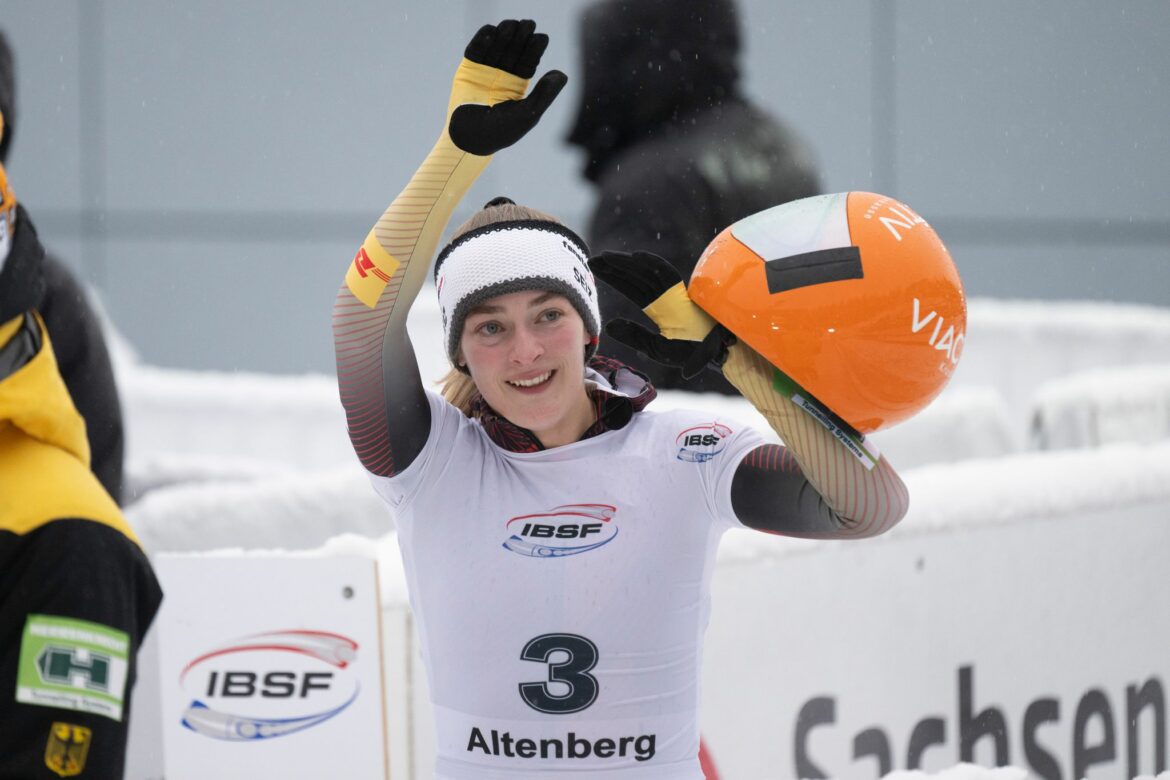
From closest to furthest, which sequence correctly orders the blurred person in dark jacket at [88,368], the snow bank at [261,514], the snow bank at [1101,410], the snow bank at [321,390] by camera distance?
the blurred person in dark jacket at [88,368] < the snow bank at [261,514] < the snow bank at [1101,410] < the snow bank at [321,390]

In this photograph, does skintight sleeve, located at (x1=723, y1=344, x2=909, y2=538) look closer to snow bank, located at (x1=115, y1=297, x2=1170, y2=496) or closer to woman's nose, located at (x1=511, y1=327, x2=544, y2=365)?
woman's nose, located at (x1=511, y1=327, x2=544, y2=365)

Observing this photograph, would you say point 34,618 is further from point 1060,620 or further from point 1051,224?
point 1051,224

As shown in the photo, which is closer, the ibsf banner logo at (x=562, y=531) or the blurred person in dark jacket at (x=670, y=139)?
the ibsf banner logo at (x=562, y=531)

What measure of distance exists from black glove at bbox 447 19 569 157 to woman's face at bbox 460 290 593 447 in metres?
0.31

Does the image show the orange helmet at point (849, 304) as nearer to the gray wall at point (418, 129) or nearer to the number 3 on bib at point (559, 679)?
the number 3 on bib at point (559, 679)

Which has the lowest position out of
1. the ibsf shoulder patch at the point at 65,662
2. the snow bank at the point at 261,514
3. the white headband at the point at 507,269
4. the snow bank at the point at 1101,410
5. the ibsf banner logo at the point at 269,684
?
the snow bank at the point at 1101,410

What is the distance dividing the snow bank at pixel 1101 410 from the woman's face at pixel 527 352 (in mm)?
3922

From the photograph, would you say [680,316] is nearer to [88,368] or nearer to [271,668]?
[271,668]

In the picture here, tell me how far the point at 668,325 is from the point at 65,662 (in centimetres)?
111

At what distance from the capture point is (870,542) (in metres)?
3.96

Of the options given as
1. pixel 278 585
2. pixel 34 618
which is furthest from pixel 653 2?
pixel 34 618

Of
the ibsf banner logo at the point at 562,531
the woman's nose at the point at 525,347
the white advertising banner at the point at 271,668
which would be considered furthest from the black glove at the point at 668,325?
the white advertising banner at the point at 271,668

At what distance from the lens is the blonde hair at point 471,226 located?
8.65 feet

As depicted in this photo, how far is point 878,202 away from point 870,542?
1582mm
